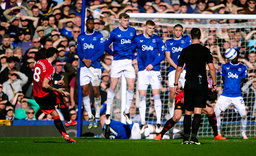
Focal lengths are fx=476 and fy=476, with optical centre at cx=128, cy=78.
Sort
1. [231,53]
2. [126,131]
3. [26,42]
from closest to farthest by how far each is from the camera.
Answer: [126,131] → [231,53] → [26,42]

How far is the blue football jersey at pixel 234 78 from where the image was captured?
11.9 m

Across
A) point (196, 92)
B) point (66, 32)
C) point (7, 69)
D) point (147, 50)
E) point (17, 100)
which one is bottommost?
point (17, 100)

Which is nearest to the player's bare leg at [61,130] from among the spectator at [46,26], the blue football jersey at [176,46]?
the blue football jersey at [176,46]

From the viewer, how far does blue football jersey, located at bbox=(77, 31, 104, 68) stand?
11367 millimetres

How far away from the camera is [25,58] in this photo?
579 inches

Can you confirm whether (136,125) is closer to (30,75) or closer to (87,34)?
(87,34)

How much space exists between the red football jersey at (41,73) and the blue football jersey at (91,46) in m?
2.42

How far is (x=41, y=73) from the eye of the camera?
29.5ft

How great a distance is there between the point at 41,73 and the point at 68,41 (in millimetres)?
6067

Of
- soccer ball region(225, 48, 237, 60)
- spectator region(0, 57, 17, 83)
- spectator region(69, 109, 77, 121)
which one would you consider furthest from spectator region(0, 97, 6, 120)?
soccer ball region(225, 48, 237, 60)

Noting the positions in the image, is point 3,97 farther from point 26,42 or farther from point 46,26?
point 46,26

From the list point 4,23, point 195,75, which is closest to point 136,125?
point 195,75

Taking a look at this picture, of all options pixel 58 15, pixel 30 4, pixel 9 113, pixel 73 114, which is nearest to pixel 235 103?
pixel 73 114

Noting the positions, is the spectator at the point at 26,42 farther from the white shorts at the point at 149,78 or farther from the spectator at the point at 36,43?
the white shorts at the point at 149,78
